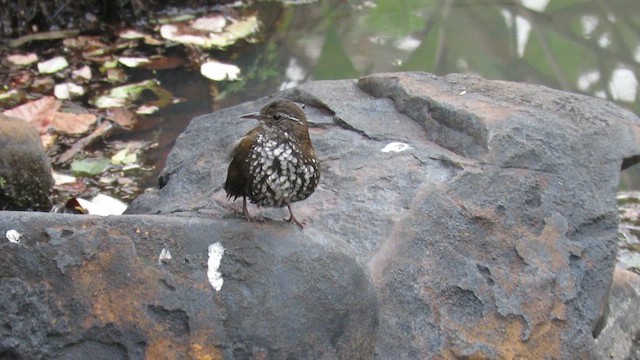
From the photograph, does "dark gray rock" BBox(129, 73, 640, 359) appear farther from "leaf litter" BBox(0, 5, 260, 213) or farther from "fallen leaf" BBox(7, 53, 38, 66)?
"fallen leaf" BBox(7, 53, 38, 66)

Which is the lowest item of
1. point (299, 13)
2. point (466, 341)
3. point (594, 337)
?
point (299, 13)

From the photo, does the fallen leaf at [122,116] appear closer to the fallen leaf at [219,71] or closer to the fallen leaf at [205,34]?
the fallen leaf at [219,71]

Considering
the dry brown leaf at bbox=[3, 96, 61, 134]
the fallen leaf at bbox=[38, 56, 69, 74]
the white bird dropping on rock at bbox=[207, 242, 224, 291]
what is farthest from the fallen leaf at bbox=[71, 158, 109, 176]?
the white bird dropping on rock at bbox=[207, 242, 224, 291]

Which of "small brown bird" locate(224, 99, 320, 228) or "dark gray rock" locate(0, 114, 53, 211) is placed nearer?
"small brown bird" locate(224, 99, 320, 228)

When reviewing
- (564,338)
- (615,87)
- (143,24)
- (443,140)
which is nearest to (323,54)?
(143,24)

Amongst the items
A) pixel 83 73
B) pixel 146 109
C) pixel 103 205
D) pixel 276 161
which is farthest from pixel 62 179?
pixel 276 161

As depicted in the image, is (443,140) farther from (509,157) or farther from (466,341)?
(466,341)

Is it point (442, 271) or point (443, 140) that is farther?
point (443, 140)
